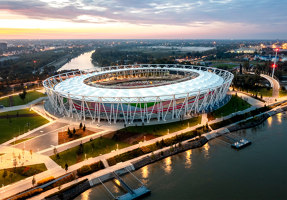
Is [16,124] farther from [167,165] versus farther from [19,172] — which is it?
[167,165]

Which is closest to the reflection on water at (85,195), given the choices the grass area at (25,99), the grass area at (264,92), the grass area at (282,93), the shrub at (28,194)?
the shrub at (28,194)

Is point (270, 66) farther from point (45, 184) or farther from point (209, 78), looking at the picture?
point (45, 184)

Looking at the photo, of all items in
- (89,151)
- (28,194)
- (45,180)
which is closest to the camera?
(28,194)

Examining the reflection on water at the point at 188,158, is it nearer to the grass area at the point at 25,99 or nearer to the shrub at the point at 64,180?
the shrub at the point at 64,180

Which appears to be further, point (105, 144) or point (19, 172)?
point (105, 144)

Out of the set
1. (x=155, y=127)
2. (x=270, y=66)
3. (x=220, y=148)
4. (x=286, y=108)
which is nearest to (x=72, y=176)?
(x=155, y=127)

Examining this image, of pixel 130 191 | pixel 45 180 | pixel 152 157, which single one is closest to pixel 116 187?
pixel 130 191
